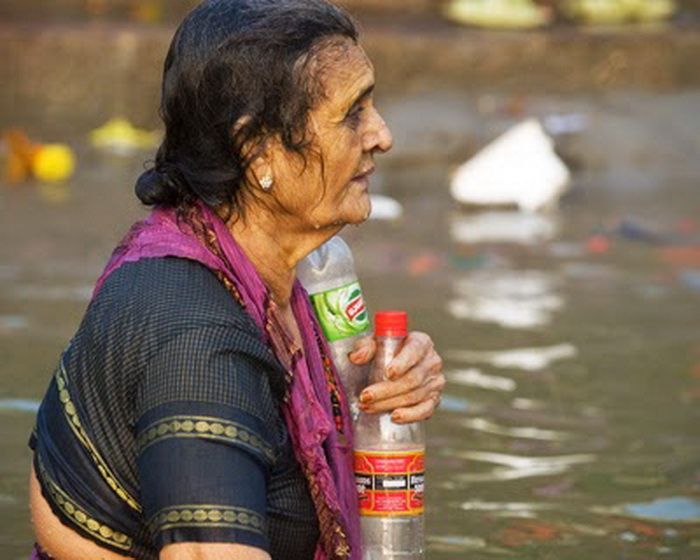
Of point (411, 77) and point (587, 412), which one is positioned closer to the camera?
point (587, 412)

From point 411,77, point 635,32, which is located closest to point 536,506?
point 411,77

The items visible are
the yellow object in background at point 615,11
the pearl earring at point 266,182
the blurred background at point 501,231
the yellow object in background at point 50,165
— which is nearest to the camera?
the pearl earring at point 266,182

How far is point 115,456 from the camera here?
10.1 ft

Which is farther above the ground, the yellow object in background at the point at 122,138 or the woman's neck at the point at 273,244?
the yellow object in background at the point at 122,138

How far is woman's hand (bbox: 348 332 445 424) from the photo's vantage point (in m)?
3.45

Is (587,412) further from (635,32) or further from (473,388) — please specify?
(635,32)

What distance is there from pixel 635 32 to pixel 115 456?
37.7 feet

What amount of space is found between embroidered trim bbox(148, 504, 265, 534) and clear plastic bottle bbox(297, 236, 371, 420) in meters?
0.88

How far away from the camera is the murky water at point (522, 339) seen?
17.0 feet

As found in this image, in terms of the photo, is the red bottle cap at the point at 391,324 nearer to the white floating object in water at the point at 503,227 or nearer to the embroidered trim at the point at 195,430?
the embroidered trim at the point at 195,430

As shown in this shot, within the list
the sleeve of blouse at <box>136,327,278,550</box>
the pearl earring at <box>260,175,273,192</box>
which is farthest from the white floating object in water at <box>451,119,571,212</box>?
the sleeve of blouse at <box>136,327,278,550</box>

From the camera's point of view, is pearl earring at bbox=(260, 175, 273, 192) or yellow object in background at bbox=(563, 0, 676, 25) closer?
pearl earring at bbox=(260, 175, 273, 192)

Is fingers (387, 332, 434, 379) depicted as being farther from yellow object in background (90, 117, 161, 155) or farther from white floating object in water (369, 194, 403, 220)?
yellow object in background (90, 117, 161, 155)

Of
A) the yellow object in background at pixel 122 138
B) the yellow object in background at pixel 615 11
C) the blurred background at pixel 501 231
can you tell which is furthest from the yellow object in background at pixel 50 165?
the yellow object in background at pixel 615 11
